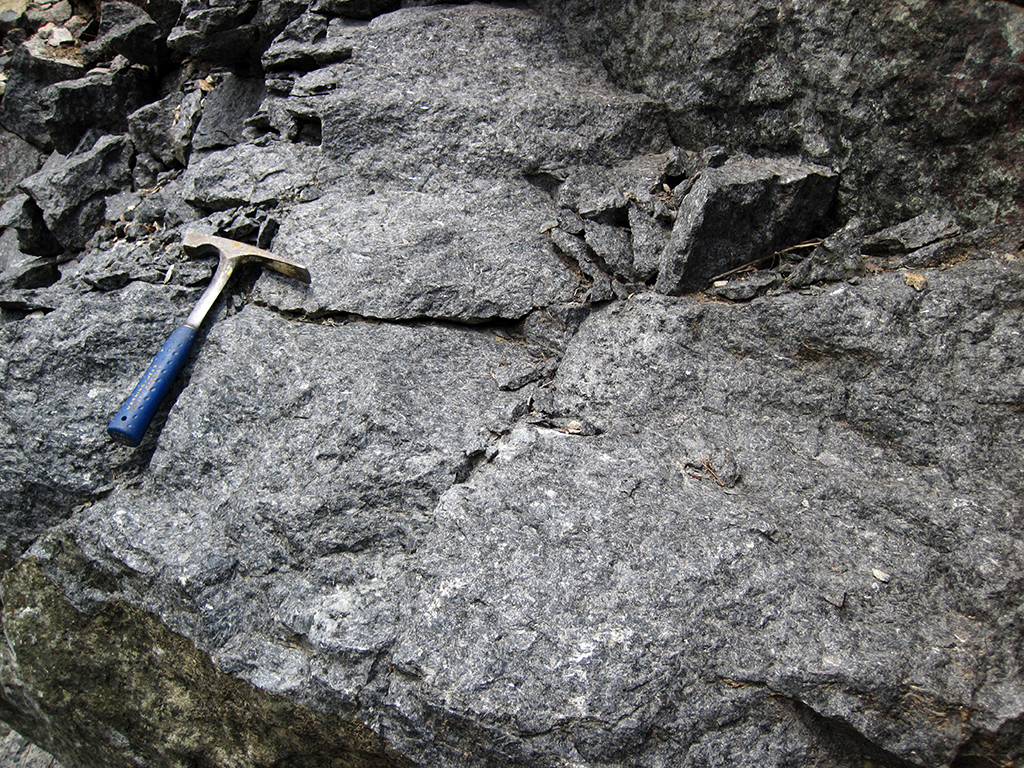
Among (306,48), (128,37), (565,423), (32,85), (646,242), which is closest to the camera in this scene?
(565,423)

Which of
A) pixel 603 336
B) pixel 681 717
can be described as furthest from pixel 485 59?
pixel 681 717

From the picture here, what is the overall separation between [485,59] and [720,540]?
259cm

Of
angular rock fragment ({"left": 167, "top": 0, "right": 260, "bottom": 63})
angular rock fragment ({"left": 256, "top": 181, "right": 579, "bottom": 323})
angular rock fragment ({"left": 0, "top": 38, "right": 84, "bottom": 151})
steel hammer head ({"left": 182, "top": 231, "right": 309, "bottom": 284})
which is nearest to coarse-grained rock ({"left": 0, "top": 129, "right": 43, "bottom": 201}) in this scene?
angular rock fragment ({"left": 0, "top": 38, "right": 84, "bottom": 151})

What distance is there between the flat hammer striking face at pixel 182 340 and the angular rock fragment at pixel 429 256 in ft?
0.34

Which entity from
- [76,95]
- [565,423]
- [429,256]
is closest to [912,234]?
[565,423]

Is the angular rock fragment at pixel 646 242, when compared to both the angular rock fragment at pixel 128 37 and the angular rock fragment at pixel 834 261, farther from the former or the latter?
the angular rock fragment at pixel 128 37

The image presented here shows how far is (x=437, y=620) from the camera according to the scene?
214 cm

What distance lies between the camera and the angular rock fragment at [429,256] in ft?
9.53

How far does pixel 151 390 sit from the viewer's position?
2771 millimetres

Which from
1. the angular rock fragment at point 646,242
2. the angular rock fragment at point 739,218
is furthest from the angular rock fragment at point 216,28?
the angular rock fragment at point 739,218

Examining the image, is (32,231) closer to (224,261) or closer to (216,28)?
(216,28)

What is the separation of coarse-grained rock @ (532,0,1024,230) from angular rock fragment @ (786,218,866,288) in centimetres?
15

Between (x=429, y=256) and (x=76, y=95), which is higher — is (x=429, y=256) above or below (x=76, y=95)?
below

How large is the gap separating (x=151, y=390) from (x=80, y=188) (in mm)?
2140
